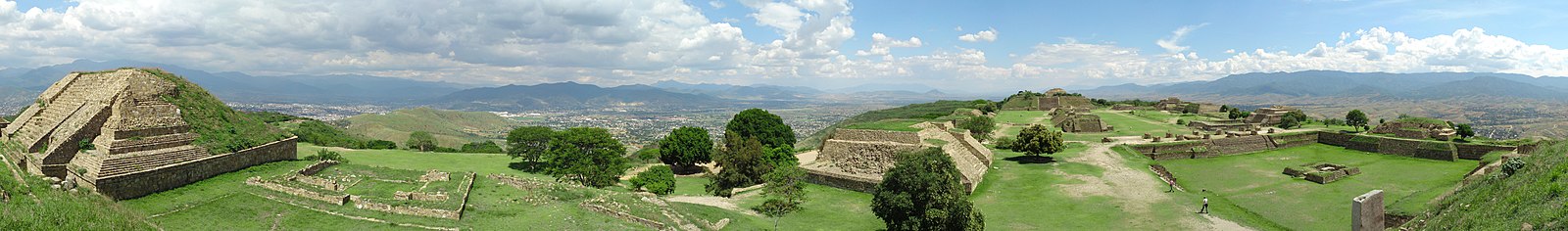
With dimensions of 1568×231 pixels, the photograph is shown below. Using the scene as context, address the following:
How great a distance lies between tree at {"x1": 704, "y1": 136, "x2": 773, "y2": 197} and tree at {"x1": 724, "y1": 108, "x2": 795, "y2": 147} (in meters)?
11.0

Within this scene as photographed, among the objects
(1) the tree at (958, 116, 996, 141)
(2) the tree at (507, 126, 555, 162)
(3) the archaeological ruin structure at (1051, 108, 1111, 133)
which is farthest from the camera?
(3) the archaeological ruin structure at (1051, 108, 1111, 133)

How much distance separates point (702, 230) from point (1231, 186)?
870 inches

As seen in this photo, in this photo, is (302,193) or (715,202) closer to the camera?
(302,193)

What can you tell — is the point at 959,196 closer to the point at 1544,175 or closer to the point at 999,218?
the point at 999,218

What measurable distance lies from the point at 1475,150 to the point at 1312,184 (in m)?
13.3

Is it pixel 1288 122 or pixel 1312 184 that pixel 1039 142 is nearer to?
pixel 1312 184

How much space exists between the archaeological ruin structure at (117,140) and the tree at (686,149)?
19694 millimetres

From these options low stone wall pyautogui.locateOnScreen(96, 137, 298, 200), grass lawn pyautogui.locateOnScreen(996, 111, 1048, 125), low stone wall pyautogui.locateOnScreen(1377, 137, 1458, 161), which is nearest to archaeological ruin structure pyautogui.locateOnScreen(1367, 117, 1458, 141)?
low stone wall pyautogui.locateOnScreen(1377, 137, 1458, 161)

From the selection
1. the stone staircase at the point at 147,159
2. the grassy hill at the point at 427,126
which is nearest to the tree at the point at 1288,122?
the stone staircase at the point at 147,159

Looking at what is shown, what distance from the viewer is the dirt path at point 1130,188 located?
66.6 feet

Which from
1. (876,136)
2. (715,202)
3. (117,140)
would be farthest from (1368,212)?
(117,140)

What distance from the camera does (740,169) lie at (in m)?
30.6

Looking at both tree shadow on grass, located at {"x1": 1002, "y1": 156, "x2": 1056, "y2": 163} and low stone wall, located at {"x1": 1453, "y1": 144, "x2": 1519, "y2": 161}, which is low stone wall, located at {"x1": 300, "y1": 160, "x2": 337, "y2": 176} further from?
low stone wall, located at {"x1": 1453, "y1": 144, "x2": 1519, "y2": 161}

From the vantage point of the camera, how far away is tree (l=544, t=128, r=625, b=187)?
30.1 meters
